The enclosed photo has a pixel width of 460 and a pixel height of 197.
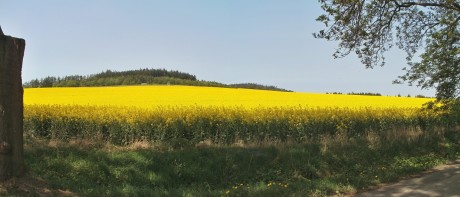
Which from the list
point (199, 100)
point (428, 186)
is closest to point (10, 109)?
point (428, 186)

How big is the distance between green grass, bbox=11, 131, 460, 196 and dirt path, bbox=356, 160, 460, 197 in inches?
18.0

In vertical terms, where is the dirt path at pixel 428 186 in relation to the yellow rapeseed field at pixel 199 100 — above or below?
below

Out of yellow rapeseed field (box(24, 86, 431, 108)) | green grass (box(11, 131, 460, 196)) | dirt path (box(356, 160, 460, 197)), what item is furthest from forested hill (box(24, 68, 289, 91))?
dirt path (box(356, 160, 460, 197))

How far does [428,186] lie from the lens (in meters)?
8.82

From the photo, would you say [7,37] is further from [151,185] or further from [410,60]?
[410,60]

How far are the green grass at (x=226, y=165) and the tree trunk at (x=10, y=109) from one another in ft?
4.42

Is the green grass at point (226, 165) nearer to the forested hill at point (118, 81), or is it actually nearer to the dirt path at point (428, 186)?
the dirt path at point (428, 186)

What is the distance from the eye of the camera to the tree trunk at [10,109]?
294 inches

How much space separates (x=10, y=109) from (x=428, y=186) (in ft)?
27.3

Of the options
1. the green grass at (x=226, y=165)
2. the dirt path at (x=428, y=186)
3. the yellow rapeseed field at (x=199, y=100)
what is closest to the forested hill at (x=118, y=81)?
the yellow rapeseed field at (x=199, y=100)

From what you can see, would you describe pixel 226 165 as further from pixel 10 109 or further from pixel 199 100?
pixel 199 100

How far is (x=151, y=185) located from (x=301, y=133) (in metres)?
7.44

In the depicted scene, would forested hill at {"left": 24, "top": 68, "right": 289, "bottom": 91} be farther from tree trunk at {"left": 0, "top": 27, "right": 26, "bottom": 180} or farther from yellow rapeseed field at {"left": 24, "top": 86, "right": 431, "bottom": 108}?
tree trunk at {"left": 0, "top": 27, "right": 26, "bottom": 180}

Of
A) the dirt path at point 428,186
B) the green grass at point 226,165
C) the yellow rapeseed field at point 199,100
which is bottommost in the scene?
the green grass at point 226,165
